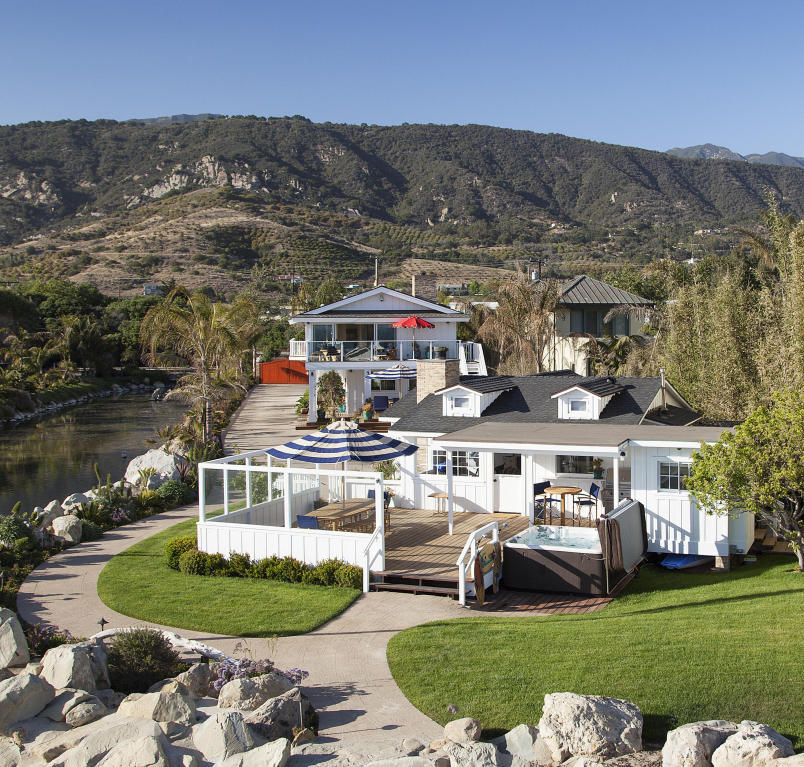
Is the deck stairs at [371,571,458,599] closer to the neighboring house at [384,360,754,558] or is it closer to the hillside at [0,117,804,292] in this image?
the neighboring house at [384,360,754,558]

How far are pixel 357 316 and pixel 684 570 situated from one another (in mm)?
23452

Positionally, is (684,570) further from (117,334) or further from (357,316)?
(117,334)

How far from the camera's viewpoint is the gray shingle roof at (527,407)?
63.1ft

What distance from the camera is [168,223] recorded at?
445 ft

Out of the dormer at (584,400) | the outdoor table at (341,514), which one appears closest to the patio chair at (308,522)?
the outdoor table at (341,514)

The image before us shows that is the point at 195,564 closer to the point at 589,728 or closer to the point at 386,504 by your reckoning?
the point at 386,504

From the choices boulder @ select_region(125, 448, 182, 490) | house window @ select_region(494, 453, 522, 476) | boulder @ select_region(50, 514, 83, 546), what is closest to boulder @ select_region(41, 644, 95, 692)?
boulder @ select_region(50, 514, 83, 546)

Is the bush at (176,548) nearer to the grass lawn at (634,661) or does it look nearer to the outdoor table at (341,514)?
the outdoor table at (341,514)

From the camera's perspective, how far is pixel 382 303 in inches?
1458

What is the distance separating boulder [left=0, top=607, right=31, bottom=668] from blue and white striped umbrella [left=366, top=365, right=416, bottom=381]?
2285cm

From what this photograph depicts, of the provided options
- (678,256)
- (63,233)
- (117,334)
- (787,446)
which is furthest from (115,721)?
(63,233)

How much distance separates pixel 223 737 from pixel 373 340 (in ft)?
93.2

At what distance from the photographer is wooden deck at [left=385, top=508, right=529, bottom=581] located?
554 inches

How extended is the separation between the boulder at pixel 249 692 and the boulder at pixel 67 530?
942cm
